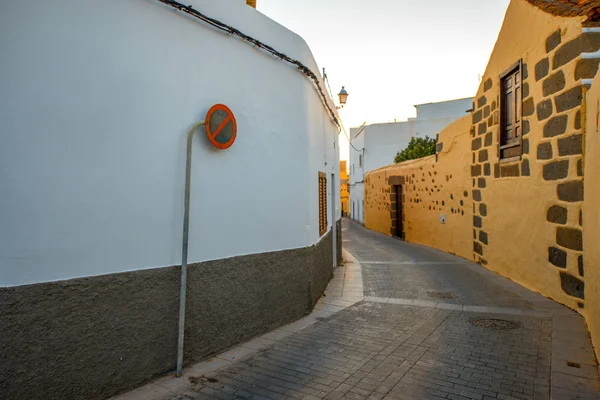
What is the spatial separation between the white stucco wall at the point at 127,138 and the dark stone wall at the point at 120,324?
0.49ft

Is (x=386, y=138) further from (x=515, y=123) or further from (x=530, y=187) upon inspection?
(x=530, y=187)

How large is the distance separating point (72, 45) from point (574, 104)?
6.03m

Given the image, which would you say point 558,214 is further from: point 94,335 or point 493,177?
point 94,335

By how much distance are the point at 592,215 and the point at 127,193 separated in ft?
16.1

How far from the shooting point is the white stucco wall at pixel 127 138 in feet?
9.79

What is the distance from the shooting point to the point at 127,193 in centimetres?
360

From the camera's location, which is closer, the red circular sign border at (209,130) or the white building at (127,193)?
the white building at (127,193)

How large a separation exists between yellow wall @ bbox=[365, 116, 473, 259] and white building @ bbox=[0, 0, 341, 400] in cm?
695

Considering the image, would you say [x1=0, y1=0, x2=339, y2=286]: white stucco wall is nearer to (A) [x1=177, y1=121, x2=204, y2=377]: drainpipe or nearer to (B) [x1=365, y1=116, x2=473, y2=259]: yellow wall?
(A) [x1=177, y1=121, x2=204, y2=377]: drainpipe

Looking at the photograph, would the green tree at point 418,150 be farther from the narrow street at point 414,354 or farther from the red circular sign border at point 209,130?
the red circular sign border at point 209,130

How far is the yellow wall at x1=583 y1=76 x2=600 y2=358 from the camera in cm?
414

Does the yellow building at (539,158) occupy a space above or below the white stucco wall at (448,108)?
below

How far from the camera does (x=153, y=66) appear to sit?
3.83 m

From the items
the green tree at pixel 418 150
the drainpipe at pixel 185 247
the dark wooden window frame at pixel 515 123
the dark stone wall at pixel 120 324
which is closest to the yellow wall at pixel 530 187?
the dark wooden window frame at pixel 515 123
